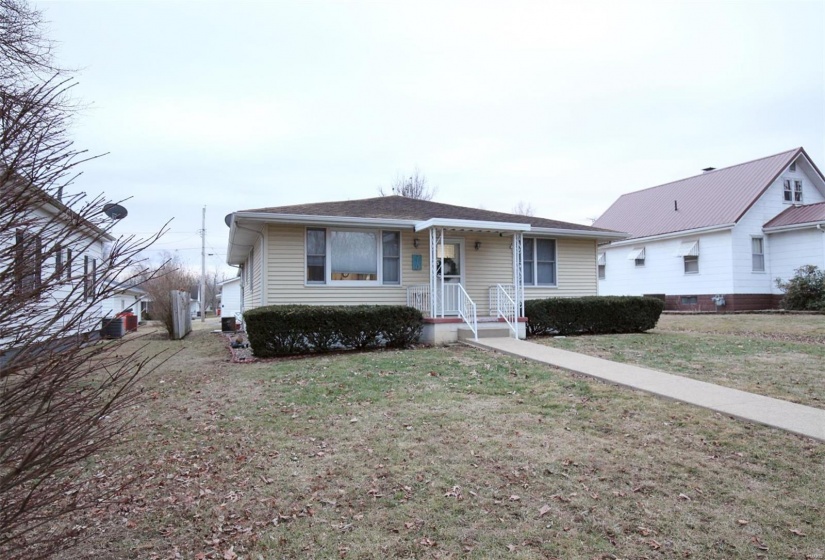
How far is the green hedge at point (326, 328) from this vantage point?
10453 millimetres

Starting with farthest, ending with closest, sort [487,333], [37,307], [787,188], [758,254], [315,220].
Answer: [787,188]
[758,254]
[487,333]
[315,220]
[37,307]

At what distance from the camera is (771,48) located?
422 inches

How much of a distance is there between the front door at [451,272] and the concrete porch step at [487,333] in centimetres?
109

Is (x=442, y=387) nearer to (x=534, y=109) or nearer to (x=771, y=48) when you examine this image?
(x=771, y=48)

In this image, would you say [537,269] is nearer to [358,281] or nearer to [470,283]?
[470,283]

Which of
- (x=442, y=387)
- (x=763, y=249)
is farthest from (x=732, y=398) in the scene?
(x=763, y=249)

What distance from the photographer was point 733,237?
795 inches

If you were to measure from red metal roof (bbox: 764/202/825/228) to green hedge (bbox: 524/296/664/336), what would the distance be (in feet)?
33.5

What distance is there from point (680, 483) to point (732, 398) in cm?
278

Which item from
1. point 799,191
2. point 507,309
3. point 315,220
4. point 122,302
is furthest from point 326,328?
point 799,191

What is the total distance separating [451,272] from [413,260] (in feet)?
3.98

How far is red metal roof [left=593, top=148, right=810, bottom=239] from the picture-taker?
833 inches

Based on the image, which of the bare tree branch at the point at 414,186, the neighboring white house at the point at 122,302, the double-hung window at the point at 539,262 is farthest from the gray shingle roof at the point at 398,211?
the bare tree branch at the point at 414,186

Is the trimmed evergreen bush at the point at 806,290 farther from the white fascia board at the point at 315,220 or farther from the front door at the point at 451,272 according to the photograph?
the white fascia board at the point at 315,220
